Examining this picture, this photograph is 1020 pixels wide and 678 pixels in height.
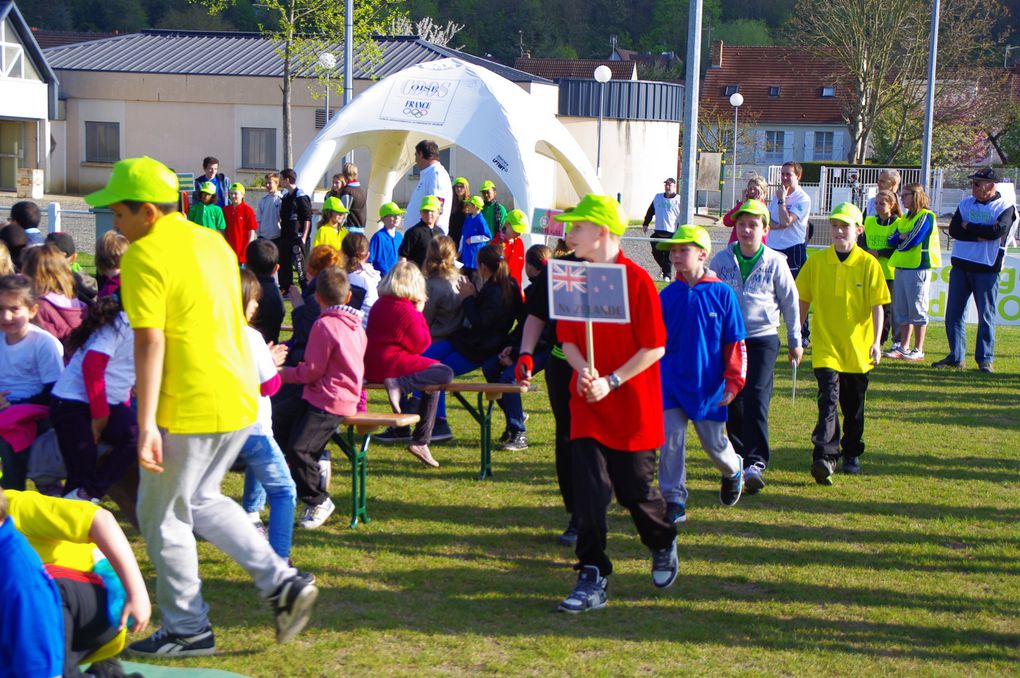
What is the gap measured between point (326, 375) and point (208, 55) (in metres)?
41.1

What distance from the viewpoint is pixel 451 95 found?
17094 millimetres

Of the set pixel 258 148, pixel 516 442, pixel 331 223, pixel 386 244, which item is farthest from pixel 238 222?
pixel 258 148

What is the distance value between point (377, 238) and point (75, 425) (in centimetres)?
676

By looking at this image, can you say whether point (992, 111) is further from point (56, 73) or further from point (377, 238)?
point (377, 238)

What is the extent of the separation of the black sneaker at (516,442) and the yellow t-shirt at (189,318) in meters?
4.48

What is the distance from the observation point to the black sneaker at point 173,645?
16.8ft

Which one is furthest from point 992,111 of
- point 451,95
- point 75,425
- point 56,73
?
point 75,425

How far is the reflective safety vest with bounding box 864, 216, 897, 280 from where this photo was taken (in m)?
13.3

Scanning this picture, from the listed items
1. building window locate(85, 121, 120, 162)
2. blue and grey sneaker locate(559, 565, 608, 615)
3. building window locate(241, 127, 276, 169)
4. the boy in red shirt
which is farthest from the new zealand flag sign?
building window locate(85, 121, 120, 162)

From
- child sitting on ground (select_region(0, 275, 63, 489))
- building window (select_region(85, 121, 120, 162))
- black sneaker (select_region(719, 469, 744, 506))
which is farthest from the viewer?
building window (select_region(85, 121, 120, 162))

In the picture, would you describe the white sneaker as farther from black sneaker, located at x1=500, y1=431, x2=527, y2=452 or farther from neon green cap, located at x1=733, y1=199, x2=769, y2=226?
neon green cap, located at x1=733, y1=199, x2=769, y2=226

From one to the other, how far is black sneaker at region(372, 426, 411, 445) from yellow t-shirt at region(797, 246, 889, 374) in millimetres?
3060

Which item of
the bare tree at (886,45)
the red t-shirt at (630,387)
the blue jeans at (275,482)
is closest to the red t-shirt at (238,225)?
the blue jeans at (275,482)

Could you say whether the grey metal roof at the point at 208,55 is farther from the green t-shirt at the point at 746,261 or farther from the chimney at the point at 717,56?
the green t-shirt at the point at 746,261
